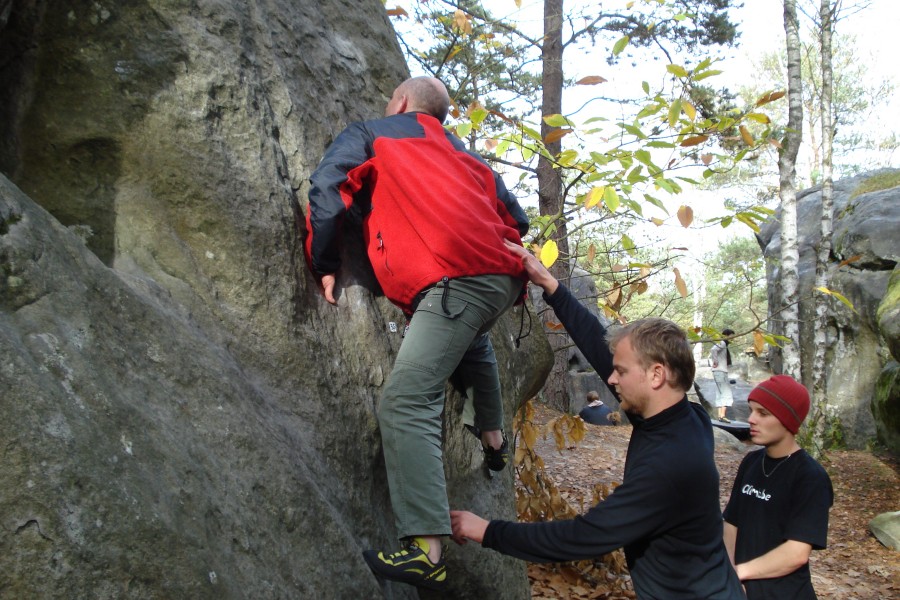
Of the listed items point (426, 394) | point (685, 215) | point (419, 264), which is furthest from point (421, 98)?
point (685, 215)

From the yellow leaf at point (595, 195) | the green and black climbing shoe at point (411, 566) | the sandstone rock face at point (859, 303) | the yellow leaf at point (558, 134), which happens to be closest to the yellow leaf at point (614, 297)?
the yellow leaf at point (558, 134)

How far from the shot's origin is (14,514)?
1.81m

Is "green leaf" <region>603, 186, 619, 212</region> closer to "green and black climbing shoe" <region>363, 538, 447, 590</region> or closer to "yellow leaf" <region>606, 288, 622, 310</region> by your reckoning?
"yellow leaf" <region>606, 288, 622, 310</region>

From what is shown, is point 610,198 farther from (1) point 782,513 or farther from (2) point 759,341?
(2) point 759,341

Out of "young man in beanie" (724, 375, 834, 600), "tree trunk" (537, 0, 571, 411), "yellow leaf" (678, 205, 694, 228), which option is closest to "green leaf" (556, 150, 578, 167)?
"yellow leaf" (678, 205, 694, 228)

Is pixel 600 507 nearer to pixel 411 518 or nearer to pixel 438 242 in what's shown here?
pixel 411 518

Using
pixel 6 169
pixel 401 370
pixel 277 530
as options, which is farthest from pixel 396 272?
pixel 6 169

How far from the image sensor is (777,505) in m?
3.50

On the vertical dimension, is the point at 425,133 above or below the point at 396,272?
above

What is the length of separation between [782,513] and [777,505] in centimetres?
5

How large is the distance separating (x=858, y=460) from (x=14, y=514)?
42.9ft

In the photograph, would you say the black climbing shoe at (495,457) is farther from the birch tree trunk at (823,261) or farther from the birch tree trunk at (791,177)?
the birch tree trunk at (823,261)

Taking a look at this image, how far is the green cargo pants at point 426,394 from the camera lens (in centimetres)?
291

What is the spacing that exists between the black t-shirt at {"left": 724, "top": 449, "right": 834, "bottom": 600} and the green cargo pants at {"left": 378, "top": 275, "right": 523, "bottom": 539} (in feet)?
5.54
